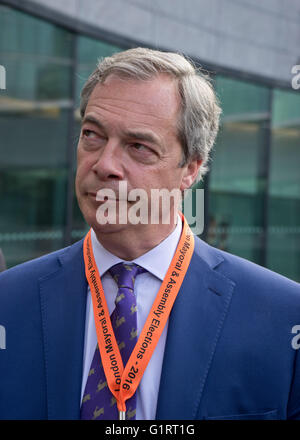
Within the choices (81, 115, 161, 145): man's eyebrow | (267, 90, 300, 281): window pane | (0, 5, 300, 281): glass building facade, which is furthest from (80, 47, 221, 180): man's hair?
(267, 90, 300, 281): window pane

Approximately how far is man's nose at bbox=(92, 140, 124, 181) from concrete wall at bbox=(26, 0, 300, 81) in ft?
15.4

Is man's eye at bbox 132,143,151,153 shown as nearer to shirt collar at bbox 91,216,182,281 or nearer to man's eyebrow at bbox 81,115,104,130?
man's eyebrow at bbox 81,115,104,130

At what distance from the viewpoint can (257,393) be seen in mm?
1766

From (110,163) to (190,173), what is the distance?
451 mm

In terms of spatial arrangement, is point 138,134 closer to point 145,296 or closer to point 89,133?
point 89,133

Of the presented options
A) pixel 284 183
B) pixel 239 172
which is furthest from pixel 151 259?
pixel 284 183

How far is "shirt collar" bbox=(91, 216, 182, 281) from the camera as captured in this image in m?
1.89

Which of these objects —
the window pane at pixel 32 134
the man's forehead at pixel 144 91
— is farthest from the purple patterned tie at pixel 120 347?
the window pane at pixel 32 134

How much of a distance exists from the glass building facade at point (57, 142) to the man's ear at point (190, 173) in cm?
294

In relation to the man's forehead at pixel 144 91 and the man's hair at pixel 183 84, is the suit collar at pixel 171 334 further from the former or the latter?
the man's forehead at pixel 144 91

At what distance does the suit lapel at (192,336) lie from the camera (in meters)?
1.67

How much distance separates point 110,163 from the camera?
1.74 meters
